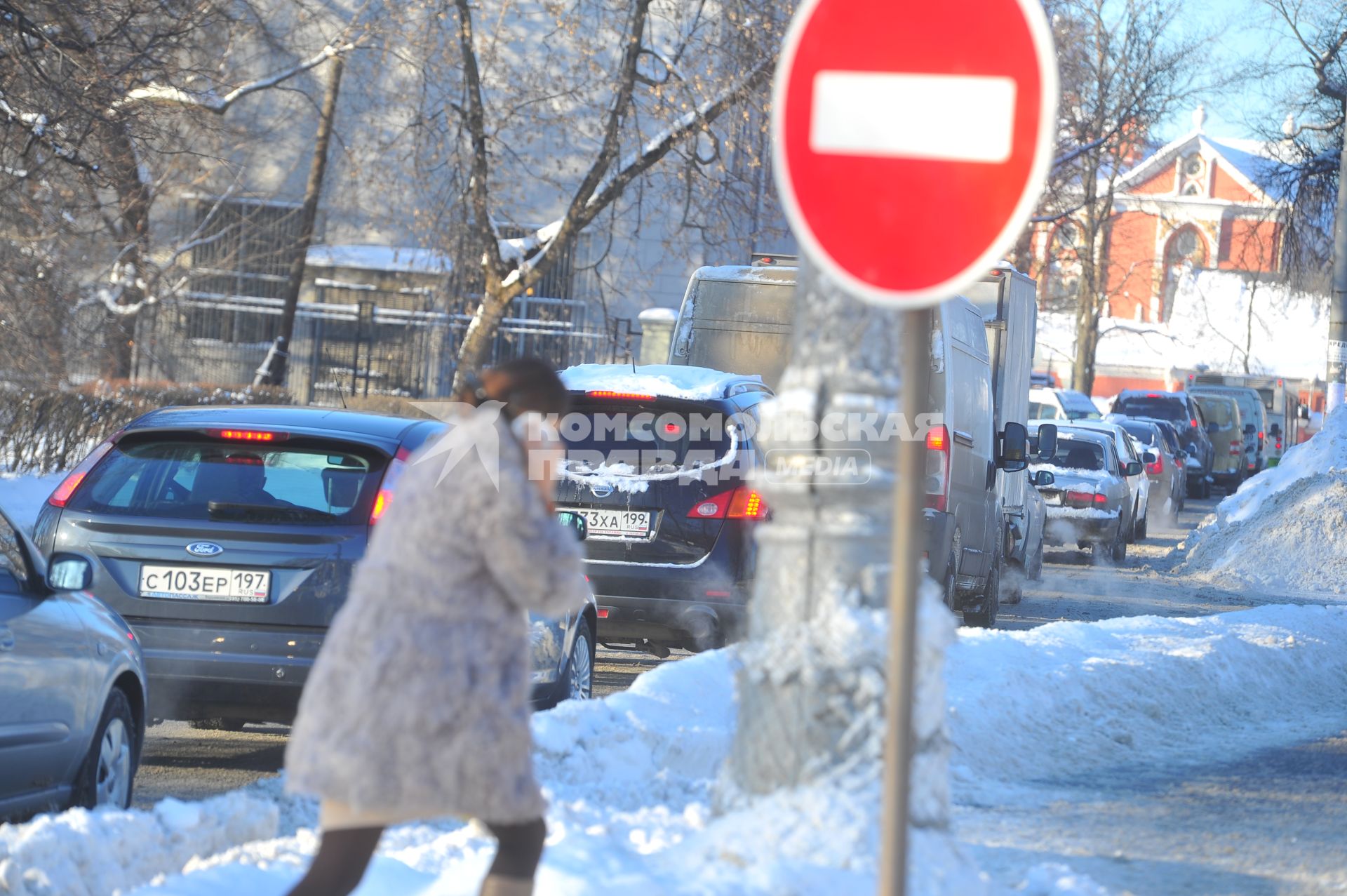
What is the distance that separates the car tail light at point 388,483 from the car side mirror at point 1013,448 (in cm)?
831

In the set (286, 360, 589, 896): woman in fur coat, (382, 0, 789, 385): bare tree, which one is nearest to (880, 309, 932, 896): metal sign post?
(286, 360, 589, 896): woman in fur coat

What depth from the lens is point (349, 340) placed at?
31172 millimetres

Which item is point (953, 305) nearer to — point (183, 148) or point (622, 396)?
point (622, 396)

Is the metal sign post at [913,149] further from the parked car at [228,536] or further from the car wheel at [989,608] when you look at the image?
the car wheel at [989,608]

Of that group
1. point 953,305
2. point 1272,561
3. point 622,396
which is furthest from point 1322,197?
point 622,396

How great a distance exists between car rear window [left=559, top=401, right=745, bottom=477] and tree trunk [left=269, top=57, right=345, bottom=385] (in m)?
17.8

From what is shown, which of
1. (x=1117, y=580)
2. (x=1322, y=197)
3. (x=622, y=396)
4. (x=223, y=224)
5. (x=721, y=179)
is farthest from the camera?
(x=223, y=224)

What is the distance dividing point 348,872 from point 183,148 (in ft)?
43.2

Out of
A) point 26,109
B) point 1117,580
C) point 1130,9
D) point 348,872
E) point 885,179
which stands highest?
point 1130,9

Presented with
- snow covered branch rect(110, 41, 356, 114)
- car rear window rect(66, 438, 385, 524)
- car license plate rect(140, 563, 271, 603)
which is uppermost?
snow covered branch rect(110, 41, 356, 114)

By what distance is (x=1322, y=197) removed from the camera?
87.0 ft

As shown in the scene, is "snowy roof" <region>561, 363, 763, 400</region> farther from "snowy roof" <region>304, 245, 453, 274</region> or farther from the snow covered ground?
"snowy roof" <region>304, 245, 453, 274</region>

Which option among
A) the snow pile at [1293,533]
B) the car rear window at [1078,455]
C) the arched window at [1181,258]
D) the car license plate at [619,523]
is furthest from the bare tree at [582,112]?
the arched window at [1181,258]

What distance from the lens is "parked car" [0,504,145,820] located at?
5227 millimetres
